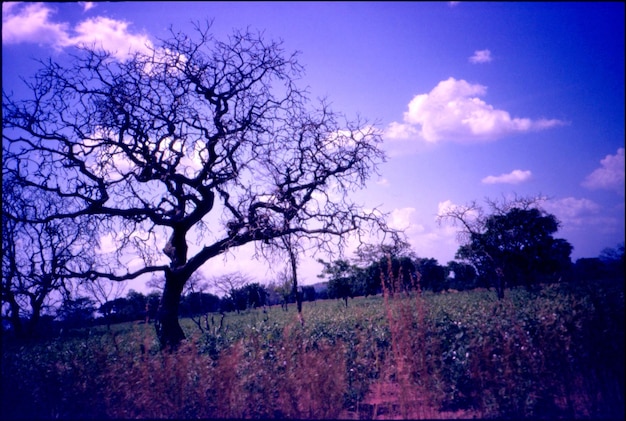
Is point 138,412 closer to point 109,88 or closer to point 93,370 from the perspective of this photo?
point 93,370

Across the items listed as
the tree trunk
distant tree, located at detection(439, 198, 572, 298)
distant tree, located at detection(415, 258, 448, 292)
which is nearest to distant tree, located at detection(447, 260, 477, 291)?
distant tree, located at detection(415, 258, 448, 292)

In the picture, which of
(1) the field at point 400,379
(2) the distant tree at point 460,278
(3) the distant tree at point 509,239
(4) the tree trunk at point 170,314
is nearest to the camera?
(1) the field at point 400,379

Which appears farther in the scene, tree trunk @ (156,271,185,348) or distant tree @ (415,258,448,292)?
distant tree @ (415,258,448,292)

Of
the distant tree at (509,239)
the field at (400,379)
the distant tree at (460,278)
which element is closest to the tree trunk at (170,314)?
the field at (400,379)

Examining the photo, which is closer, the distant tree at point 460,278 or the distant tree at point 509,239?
the distant tree at point 509,239

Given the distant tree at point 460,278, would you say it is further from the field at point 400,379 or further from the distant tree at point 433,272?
the field at point 400,379

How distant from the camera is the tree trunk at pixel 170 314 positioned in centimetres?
896

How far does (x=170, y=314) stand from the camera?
362 inches

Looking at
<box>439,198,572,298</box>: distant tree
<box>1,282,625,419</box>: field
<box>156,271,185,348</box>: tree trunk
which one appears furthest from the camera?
<box>439,198,572,298</box>: distant tree

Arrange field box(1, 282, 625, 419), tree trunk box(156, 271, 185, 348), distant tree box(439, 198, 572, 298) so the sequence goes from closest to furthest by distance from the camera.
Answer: field box(1, 282, 625, 419)
tree trunk box(156, 271, 185, 348)
distant tree box(439, 198, 572, 298)

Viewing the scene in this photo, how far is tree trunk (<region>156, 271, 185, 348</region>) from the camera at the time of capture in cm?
896

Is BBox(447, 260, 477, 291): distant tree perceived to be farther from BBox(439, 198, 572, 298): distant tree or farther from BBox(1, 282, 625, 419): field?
BBox(1, 282, 625, 419): field

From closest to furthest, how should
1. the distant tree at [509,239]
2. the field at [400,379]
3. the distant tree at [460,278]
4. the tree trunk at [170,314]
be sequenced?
the field at [400,379] < the tree trunk at [170,314] < the distant tree at [509,239] < the distant tree at [460,278]

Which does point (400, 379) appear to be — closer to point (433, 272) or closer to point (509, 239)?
point (509, 239)
